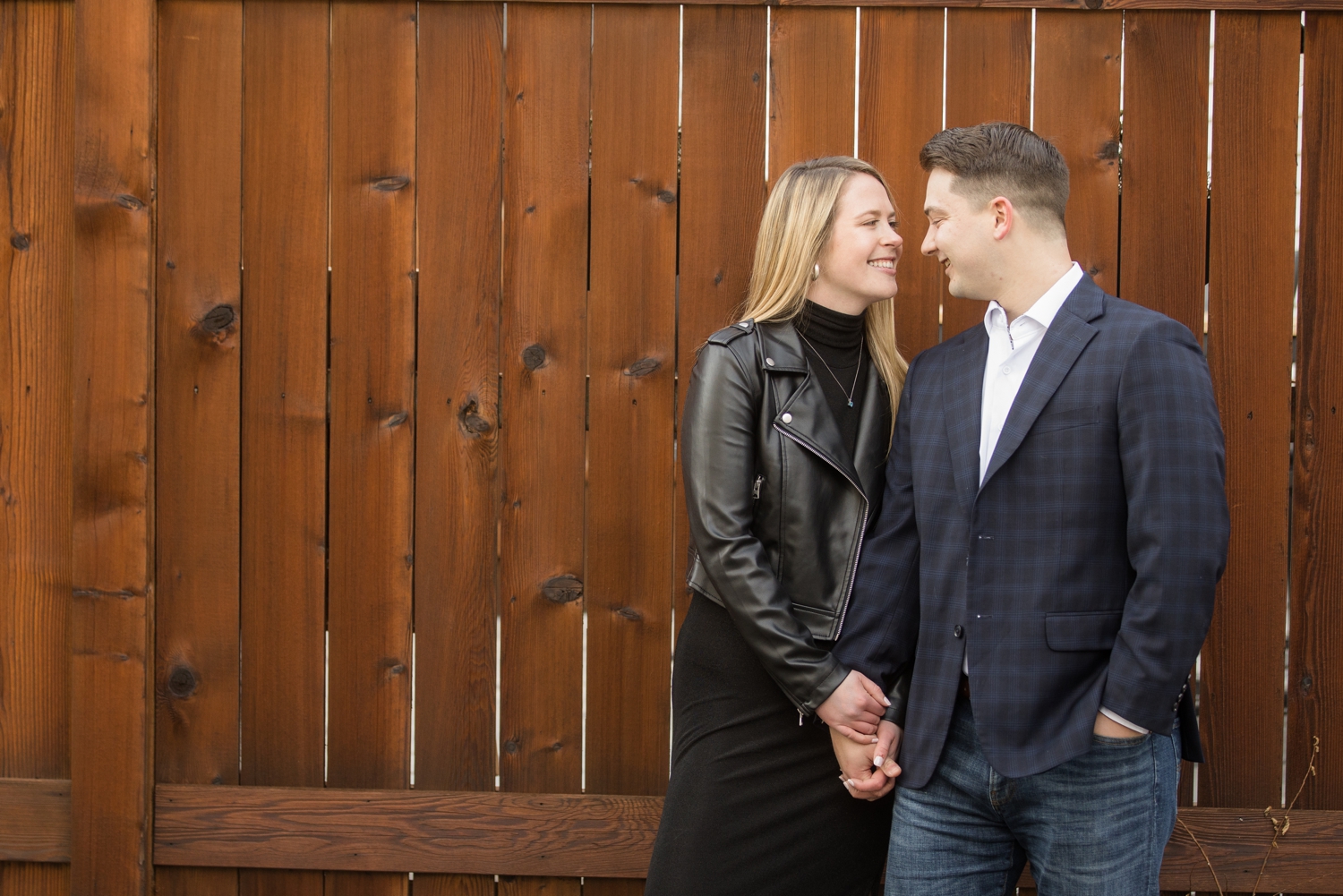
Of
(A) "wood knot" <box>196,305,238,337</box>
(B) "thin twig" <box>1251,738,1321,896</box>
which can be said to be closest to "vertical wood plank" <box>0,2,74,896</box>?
(A) "wood knot" <box>196,305,238,337</box>

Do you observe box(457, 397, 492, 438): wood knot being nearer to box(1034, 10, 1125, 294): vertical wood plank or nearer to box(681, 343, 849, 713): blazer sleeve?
box(681, 343, 849, 713): blazer sleeve

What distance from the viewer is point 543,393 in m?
2.48

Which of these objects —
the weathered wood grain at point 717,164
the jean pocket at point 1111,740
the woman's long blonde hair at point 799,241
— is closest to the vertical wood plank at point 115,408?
the weathered wood grain at point 717,164

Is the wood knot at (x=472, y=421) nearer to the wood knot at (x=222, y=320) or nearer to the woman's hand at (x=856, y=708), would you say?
the wood knot at (x=222, y=320)

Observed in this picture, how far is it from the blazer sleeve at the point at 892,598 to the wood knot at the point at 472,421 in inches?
40.1

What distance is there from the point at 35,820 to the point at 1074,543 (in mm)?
2500

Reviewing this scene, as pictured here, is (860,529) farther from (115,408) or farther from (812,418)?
(115,408)

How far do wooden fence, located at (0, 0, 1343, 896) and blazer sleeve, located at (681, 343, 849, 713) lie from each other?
0.53 meters

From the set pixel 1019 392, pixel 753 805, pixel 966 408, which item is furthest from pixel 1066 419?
pixel 753 805

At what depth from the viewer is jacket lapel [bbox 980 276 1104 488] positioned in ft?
5.41

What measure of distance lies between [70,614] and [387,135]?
141 cm

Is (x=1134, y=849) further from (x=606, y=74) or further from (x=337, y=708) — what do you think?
(x=606, y=74)

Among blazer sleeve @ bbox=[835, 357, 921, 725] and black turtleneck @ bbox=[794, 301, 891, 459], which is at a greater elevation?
black turtleneck @ bbox=[794, 301, 891, 459]

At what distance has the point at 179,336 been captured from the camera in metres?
2.51
